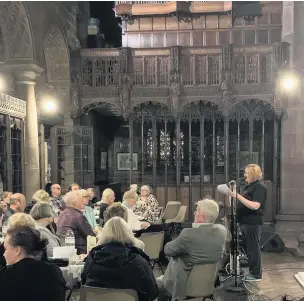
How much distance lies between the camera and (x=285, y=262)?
7520 mm

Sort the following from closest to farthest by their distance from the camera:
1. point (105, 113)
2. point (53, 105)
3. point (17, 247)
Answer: point (17, 247) < point (53, 105) < point (105, 113)

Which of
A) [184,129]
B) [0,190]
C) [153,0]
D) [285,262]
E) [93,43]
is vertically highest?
[153,0]

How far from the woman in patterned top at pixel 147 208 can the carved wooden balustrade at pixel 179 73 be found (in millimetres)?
3261

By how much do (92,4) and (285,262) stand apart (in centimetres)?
1007

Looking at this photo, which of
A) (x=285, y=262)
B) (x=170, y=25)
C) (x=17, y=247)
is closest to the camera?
(x=17, y=247)

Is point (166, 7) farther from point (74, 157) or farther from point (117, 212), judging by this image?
point (117, 212)

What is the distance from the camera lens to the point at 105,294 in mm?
3139

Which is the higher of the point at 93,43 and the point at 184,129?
the point at 93,43

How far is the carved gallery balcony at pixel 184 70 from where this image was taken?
1061 cm

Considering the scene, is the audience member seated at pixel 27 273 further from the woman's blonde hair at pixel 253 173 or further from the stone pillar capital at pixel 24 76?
the stone pillar capital at pixel 24 76

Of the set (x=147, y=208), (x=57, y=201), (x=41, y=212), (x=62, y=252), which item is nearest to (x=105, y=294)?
(x=62, y=252)

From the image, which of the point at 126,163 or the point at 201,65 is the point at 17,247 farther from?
the point at 126,163

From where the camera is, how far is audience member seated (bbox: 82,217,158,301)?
334cm

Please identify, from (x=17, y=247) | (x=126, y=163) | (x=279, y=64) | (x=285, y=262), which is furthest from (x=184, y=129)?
(x=17, y=247)
